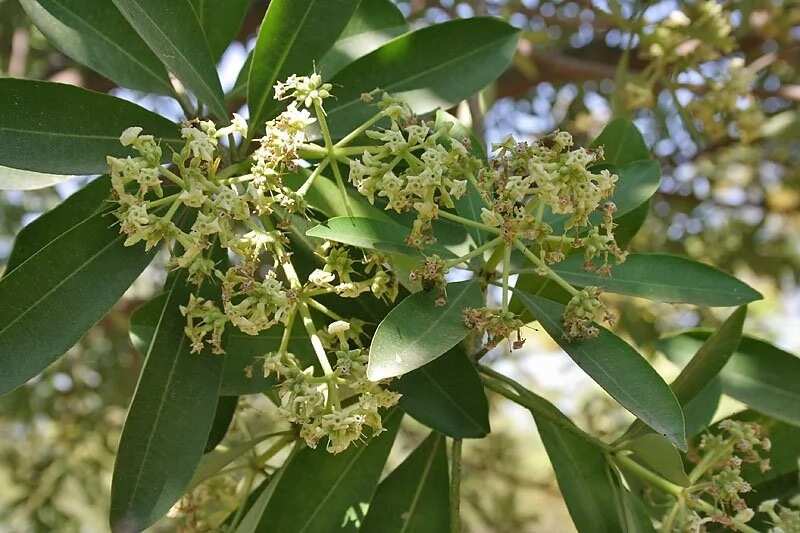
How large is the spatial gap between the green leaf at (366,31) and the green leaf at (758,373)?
2.81ft

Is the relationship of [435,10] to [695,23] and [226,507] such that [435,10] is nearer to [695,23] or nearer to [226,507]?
[695,23]

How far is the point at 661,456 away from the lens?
155 centimetres

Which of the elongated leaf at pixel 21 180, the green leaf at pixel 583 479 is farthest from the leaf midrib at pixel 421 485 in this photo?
the elongated leaf at pixel 21 180

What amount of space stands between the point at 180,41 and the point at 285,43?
179mm

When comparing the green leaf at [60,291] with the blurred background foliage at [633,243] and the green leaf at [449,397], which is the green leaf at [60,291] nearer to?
the green leaf at [449,397]

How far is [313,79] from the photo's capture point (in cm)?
147

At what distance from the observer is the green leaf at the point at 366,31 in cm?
196

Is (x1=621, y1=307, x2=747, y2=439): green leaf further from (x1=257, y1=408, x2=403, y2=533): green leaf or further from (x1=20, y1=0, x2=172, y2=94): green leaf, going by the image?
(x1=20, y1=0, x2=172, y2=94): green leaf

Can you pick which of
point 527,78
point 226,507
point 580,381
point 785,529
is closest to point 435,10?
point 527,78

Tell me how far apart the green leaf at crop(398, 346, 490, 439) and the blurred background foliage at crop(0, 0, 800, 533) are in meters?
1.65

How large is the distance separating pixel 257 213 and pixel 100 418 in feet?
9.42

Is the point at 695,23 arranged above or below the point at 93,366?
above

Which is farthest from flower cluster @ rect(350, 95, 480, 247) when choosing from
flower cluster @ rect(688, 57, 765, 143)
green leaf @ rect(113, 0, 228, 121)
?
flower cluster @ rect(688, 57, 765, 143)

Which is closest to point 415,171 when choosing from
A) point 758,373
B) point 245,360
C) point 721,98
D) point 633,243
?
point 245,360
